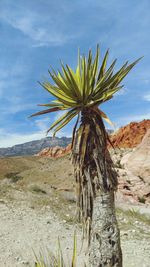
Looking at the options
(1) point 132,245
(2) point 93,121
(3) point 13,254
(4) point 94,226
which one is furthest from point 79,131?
(1) point 132,245

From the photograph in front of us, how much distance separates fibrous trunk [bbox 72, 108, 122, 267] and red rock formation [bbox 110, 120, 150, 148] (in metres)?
50.8

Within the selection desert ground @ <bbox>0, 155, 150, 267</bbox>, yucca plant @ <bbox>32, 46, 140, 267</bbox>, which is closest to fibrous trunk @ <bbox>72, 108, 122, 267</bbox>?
yucca plant @ <bbox>32, 46, 140, 267</bbox>

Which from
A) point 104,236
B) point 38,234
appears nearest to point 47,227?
point 38,234

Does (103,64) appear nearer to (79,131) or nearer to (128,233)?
(79,131)

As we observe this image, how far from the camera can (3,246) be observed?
367 inches

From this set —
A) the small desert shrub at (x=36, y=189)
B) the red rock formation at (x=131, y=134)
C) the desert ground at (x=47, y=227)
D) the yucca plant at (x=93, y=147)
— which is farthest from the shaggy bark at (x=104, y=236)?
the red rock formation at (x=131, y=134)

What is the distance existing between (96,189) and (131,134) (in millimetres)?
55266

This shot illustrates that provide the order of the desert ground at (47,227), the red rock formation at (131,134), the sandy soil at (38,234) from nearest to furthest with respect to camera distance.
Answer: the sandy soil at (38,234), the desert ground at (47,227), the red rock formation at (131,134)

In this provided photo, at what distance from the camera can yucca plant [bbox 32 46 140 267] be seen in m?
4.53

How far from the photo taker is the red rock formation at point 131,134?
5623cm

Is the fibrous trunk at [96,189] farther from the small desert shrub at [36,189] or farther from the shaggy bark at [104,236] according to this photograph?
the small desert shrub at [36,189]

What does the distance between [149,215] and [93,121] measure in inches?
440

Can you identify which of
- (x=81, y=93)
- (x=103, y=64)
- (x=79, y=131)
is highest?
(x=103, y=64)

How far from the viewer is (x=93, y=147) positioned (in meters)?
4.79
